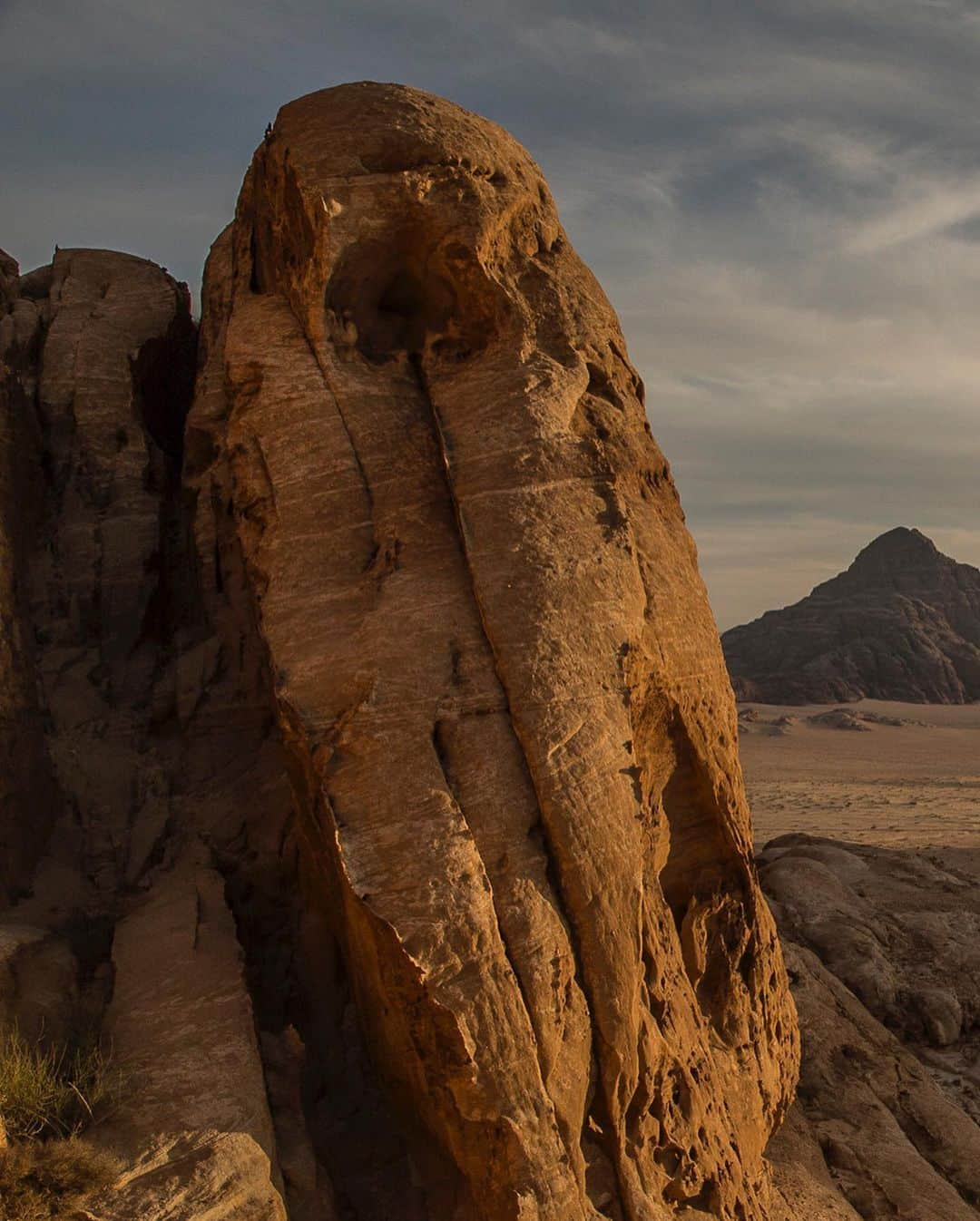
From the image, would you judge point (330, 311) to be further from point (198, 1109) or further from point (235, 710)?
point (198, 1109)

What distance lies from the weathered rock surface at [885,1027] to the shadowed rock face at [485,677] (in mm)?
868

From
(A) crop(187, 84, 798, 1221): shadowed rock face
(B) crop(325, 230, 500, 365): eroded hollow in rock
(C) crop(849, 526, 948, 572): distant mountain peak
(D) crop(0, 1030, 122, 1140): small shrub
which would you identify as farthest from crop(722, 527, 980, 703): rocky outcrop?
(D) crop(0, 1030, 122, 1140): small shrub

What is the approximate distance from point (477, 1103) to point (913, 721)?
50.1m

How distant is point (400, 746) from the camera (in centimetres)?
530

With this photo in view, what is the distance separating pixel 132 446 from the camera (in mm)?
8211

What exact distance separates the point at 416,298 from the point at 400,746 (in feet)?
10.7

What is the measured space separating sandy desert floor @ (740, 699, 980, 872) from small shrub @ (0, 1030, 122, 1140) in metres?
13.4

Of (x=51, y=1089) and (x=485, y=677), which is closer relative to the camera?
(x=51, y=1089)

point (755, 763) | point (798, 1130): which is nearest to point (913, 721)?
point (755, 763)

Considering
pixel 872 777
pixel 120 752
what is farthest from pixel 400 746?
pixel 872 777

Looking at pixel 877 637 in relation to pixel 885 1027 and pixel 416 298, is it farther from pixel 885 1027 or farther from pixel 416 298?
pixel 416 298

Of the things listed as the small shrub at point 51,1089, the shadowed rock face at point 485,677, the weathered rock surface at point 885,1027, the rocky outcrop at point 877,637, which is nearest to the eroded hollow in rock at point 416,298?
the shadowed rock face at point 485,677

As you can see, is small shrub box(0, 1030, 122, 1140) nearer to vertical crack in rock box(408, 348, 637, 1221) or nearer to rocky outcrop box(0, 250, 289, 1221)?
rocky outcrop box(0, 250, 289, 1221)

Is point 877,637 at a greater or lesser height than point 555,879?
greater
